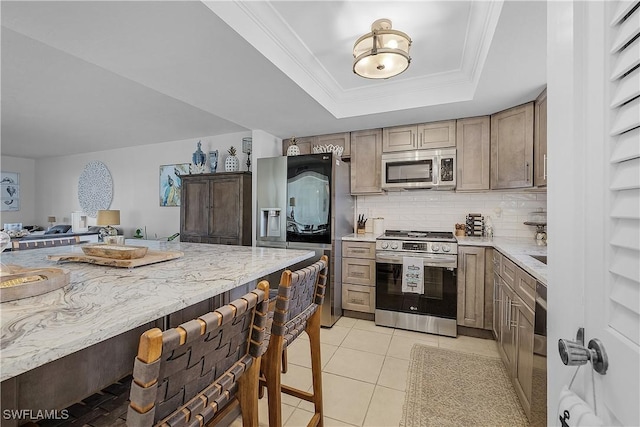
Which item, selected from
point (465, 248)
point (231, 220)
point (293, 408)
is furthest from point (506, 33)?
point (231, 220)

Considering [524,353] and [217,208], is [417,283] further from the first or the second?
[217,208]

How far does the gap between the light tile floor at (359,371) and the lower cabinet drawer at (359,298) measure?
160mm

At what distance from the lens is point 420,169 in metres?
3.25

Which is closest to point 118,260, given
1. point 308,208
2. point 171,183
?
point 308,208

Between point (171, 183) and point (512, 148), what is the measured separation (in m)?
5.18

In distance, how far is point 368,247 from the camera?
321 cm

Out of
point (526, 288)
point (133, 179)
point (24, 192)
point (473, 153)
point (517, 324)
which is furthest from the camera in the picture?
point (24, 192)

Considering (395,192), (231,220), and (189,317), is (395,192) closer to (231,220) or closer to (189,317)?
(231,220)

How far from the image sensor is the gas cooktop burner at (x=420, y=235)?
2995 millimetres

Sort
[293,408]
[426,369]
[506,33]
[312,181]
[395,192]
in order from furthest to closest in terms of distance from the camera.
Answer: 1. [395,192]
2. [312,181]
3. [426,369]
4. [293,408]
5. [506,33]

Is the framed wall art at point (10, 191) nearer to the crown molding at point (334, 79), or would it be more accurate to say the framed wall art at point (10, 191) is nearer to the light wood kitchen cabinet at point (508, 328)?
the crown molding at point (334, 79)

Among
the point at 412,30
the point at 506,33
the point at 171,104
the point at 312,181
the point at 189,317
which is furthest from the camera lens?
the point at 171,104

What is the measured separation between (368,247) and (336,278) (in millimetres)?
512

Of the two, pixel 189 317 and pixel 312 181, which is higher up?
pixel 312 181
